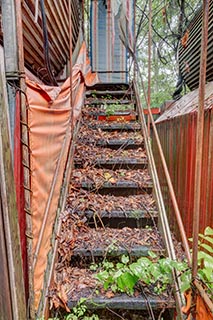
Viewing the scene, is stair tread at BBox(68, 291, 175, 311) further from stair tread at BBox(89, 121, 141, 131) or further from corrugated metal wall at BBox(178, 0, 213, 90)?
corrugated metal wall at BBox(178, 0, 213, 90)

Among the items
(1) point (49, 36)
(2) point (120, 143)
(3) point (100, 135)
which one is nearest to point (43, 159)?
(2) point (120, 143)

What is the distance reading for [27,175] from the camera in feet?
3.67

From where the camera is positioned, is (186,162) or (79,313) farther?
(186,162)

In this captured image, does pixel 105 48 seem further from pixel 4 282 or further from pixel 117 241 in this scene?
pixel 4 282

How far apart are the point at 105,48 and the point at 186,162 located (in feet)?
12.6

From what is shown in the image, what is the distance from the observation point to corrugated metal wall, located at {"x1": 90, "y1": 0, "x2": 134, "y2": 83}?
5137 millimetres

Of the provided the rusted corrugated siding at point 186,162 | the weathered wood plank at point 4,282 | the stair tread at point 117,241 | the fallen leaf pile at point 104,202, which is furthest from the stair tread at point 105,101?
the weathered wood plank at point 4,282

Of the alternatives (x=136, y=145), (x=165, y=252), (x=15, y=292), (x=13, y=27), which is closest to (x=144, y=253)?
(x=165, y=252)

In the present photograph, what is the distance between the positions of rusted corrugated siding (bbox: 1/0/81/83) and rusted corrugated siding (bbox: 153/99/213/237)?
1.57 meters

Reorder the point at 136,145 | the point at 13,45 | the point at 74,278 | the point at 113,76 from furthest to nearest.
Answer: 1. the point at 113,76
2. the point at 136,145
3. the point at 74,278
4. the point at 13,45

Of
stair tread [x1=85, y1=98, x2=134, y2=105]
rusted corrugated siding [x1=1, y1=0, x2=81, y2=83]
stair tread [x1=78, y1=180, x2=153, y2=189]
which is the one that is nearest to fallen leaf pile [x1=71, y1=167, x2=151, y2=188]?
stair tread [x1=78, y1=180, x2=153, y2=189]

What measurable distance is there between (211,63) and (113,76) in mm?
2836

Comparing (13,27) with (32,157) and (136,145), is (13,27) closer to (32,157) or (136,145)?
(32,157)

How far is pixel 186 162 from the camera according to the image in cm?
226
